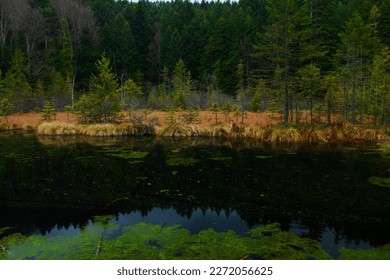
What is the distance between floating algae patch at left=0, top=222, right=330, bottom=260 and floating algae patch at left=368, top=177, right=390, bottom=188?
234 inches

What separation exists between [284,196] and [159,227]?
4652mm

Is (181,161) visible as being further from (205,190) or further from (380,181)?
(380,181)

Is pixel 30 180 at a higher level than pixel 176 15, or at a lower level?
lower

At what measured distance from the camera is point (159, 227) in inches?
344

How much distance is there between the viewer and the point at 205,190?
1196 centimetres

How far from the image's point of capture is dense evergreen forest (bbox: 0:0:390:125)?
101 feet

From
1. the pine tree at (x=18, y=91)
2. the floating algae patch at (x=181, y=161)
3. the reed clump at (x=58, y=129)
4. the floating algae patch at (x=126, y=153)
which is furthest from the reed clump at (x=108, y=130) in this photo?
the pine tree at (x=18, y=91)

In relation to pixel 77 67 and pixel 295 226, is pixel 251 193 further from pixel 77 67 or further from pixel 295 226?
pixel 77 67

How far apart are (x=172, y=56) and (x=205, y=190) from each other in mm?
44836

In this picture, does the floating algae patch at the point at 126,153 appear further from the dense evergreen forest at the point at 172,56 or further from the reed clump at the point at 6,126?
the reed clump at the point at 6,126

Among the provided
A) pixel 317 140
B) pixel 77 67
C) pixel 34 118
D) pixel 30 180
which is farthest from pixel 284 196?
pixel 77 67

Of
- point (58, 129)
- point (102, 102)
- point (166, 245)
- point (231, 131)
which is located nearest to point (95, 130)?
point (58, 129)

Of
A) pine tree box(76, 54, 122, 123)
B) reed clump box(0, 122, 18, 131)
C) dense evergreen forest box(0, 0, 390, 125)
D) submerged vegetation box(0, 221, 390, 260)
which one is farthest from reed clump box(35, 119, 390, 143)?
submerged vegetation box(0, 221, 390, 260)

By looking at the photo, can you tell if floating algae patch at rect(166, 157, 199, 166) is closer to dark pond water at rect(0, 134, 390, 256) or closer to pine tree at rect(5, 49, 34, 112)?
dark pond water at rect(0, 134, 390, 256)
